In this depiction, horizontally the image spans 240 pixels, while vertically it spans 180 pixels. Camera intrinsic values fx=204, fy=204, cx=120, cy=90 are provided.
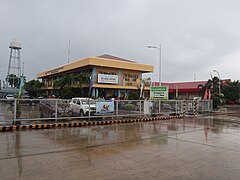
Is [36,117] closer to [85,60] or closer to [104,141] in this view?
[104,141]

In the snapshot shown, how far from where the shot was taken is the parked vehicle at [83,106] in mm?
14805

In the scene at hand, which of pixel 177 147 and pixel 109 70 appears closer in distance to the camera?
pixel 177 147

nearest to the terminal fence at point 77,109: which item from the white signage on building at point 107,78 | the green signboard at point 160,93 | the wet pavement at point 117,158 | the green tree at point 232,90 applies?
the green signboard at point 160,93

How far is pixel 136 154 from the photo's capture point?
6770mm

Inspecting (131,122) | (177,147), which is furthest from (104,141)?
(131,122)

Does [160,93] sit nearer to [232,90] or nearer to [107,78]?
[107,78]

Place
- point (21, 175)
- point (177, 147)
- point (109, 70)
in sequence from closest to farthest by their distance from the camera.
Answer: point (21, 175)
point (177, 147)
point (109, 70)

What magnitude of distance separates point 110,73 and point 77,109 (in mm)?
20760

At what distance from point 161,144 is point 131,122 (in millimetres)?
7417

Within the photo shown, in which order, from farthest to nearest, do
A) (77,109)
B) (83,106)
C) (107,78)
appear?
(107,78)
(77,109)
(83,106)

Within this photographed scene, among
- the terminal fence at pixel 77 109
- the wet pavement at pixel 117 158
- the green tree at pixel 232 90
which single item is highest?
the green tree at pixel 232 90

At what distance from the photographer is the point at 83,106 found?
15609 millimetres

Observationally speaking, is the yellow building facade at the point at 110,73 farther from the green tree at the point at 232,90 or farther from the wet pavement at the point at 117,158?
the wet pavement at the point at 117,158

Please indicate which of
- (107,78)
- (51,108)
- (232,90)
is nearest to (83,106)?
(51,108)
